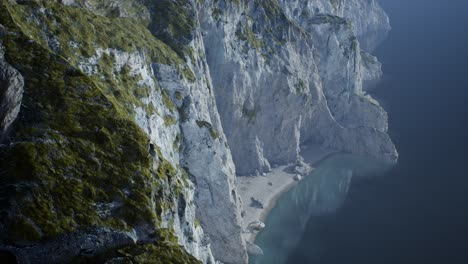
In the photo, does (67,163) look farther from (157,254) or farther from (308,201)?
(308,201)

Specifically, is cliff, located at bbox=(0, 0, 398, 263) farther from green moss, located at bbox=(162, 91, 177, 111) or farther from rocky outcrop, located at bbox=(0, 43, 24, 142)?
green moss, located at bbox=(162, 91, 177, 111)

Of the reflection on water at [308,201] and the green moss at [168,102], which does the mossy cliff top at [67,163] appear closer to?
the green moss at [168,102]

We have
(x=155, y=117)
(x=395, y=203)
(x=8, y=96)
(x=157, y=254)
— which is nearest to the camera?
(x=157, y=254)

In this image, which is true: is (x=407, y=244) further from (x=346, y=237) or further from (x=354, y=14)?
(x=354, y=14)

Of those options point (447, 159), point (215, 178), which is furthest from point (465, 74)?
point (215, 178)

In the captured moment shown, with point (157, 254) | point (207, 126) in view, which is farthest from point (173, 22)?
point (157, 254)
